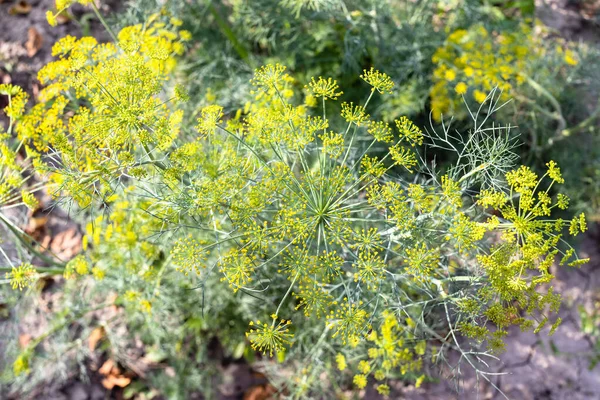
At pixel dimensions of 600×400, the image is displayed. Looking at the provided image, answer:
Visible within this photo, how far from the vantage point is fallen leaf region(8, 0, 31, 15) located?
4910 millimetres

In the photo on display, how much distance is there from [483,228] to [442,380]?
8.81 ft

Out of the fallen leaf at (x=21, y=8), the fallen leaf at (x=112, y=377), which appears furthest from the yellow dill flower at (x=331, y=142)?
the fallen leaf at (x=21, y=8)

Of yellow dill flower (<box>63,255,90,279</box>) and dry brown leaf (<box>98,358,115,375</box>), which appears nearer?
yellow dill flower (<box>63,255,90,279</box>)

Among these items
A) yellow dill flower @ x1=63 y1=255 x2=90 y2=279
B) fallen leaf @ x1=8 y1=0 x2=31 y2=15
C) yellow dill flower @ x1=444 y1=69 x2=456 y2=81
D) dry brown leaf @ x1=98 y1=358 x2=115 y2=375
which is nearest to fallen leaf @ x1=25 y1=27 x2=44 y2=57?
fallen leaf @ x1=8 y1=0 x2=31 y2=15

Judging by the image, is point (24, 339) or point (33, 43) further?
point (33, 43)

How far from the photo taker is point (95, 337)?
4602 millimetres

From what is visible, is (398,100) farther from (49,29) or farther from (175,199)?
(49,29)

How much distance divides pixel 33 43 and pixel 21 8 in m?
0.41

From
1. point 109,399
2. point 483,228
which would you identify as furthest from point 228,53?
point 109,399

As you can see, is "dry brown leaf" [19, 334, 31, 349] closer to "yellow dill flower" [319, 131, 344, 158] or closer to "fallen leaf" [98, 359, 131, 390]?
"fallen leaf" [98, 359, 131, 390]

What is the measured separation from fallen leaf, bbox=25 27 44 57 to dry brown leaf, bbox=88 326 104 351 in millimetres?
2677

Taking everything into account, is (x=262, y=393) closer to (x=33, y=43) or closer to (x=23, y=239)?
(x=23, y=239)

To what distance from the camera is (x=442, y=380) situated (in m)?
4.58

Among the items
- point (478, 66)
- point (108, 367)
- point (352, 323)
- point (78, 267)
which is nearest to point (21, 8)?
point (78, 267)
